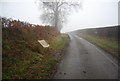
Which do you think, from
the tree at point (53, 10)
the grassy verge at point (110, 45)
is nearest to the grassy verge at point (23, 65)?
the grassy verge at point (110, 45)

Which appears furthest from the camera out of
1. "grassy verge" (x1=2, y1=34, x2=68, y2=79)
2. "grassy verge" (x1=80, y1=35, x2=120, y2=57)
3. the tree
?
the tree

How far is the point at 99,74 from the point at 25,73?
4310mm

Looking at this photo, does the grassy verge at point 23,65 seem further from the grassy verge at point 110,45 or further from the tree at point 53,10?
the tree at point 53,10

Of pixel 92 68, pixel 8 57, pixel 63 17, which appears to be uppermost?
pixel 63 17

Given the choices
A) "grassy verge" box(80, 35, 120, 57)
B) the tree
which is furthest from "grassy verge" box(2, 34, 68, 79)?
the tree

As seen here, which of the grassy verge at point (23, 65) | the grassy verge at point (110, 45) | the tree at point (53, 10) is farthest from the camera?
the tree at point (53, 10)

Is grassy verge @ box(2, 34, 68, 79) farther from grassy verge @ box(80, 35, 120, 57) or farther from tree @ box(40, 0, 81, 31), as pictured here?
tree @ box(40, 0, 81, 31)

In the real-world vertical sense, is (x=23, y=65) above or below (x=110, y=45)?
above

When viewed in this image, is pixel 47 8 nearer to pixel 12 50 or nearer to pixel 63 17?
pixel 63 17

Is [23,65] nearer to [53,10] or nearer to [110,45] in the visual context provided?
[110,45]

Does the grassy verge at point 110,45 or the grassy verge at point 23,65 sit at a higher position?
the grassy verge at point 23,65

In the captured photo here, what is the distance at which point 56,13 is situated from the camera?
38031mm

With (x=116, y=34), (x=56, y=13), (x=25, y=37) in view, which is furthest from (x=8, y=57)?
(x=56, y=13)

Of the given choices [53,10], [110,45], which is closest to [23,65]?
[110,45]
